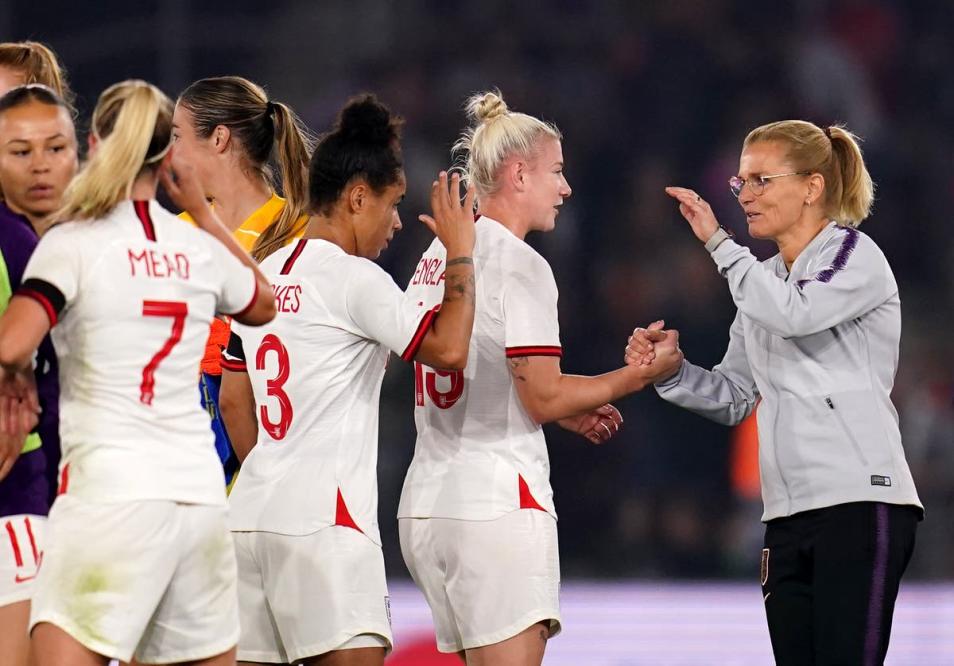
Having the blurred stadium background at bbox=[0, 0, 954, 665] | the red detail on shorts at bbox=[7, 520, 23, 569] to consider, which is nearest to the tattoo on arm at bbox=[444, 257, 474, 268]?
the red detail on shorts at bbox=[7, 520, 23, 569]

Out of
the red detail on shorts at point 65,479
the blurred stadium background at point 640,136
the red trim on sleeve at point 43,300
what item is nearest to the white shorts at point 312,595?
the red detail on shorts at point 65,479

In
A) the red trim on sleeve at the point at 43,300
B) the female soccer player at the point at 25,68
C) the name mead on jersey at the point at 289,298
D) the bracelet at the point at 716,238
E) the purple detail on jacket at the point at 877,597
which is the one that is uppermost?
the female soccer player at the point at 25,68

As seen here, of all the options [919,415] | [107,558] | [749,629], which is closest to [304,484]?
[107,558]

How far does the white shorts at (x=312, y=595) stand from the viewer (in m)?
3.67

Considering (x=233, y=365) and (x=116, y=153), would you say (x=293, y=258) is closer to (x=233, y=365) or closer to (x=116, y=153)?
(x=233, y=365)

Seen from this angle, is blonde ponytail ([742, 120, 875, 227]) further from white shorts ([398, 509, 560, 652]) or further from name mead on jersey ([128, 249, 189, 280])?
name mead on jersey ([128, 249, 189, 280])

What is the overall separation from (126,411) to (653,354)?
73.9 inches

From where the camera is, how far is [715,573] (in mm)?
8898

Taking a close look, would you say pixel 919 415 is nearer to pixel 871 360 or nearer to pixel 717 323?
pixel 717 323

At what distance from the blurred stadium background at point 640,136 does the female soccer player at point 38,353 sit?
4558 mm

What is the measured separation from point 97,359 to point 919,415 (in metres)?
7.09

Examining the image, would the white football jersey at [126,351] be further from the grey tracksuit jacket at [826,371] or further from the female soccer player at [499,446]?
the grey tracksuit jacket at [826,371]

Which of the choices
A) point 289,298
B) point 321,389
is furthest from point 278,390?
point 289,298

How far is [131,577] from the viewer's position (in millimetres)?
2988
